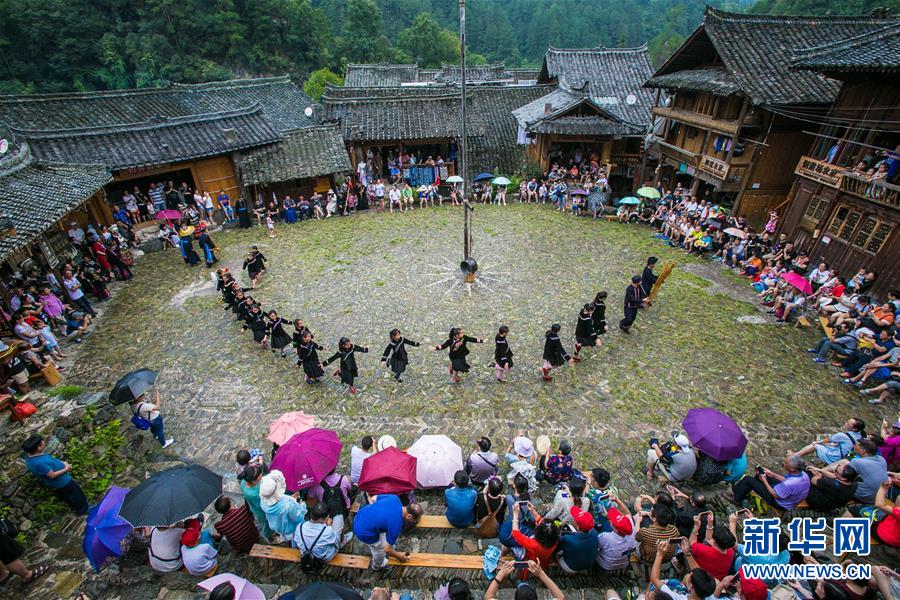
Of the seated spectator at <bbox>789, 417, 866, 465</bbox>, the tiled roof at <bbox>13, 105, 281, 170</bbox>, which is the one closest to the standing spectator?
the seated spectator at <bbox>789, 417, 866, 465</bbox>

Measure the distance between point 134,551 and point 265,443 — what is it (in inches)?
124

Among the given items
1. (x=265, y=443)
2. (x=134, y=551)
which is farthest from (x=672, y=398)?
(x=134, y=551)

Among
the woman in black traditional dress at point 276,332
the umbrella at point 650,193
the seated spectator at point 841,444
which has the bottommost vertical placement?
the woman in black traditional dress at point 276,332

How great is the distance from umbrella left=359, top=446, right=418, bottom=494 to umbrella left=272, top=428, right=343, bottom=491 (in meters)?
0.66

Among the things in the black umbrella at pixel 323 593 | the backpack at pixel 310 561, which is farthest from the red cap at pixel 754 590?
the backpack at pixel 310 561

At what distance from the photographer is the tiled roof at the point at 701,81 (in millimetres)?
18250

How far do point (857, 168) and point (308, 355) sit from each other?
64.1 feet

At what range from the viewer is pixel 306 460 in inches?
281

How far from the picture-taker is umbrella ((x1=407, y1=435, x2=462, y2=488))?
7805 mm

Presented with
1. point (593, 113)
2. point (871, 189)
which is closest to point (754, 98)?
point (871, 189)

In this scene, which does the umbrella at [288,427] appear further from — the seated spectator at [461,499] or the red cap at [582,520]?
the red cap at [582,520]

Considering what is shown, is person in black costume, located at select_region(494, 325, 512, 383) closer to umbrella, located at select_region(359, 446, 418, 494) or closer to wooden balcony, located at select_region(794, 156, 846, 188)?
umbrella, located at select_region(359, 446, 418, 494)

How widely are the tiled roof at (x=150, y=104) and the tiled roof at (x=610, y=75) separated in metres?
18.8

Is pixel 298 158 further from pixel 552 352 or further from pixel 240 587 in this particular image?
pixel 240 587
